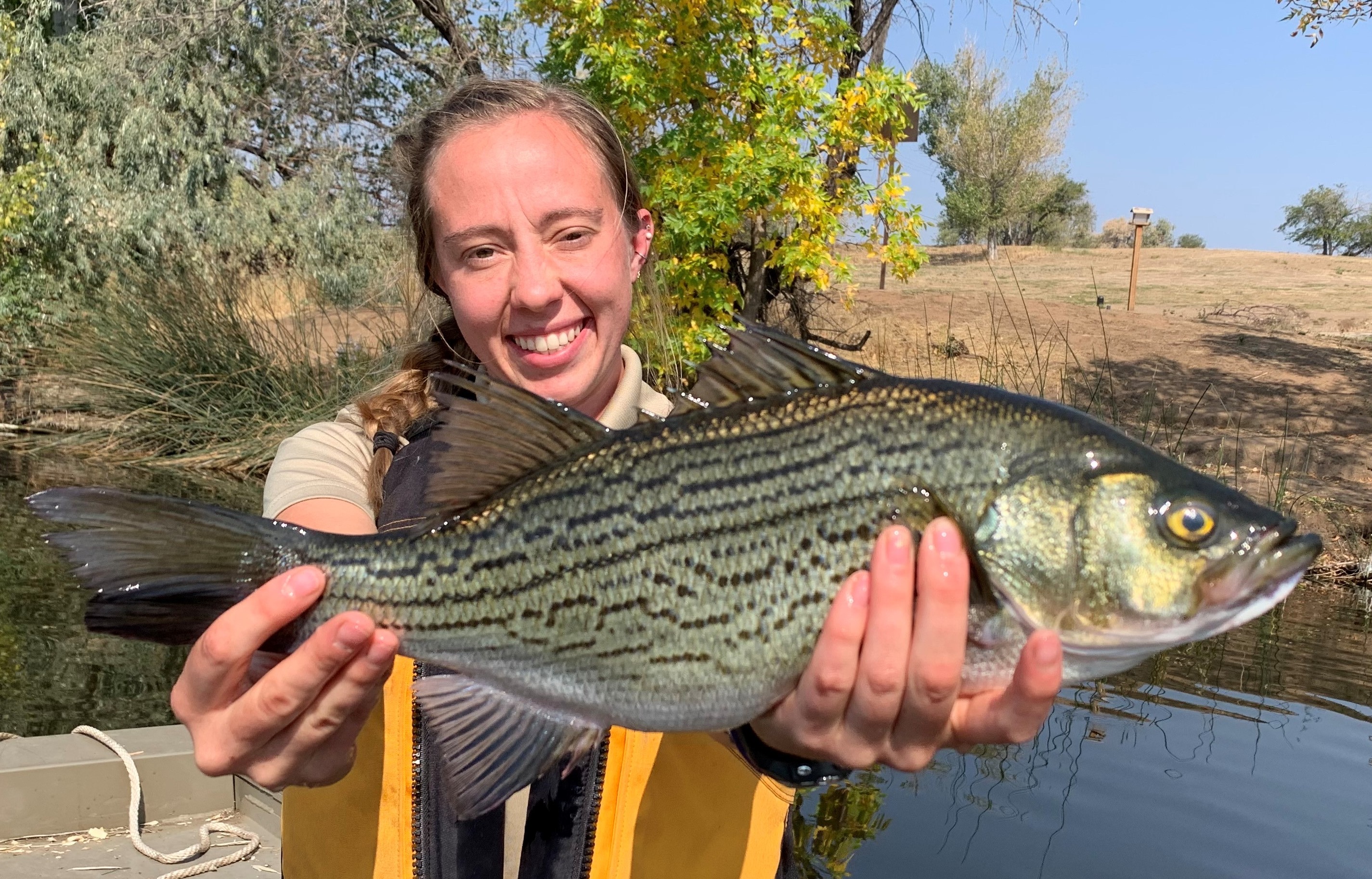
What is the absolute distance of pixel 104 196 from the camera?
1712 centimetres

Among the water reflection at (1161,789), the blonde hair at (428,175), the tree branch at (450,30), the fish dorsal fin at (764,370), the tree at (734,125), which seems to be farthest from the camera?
the tree branch at (450,30)

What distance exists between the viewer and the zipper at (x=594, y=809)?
251 cm

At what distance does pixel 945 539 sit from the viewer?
1.91 m

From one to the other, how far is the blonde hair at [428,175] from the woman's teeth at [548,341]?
32 cm

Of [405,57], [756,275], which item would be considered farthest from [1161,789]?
[405,57]

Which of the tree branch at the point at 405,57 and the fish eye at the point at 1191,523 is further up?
the tree branch at the point at 405,57

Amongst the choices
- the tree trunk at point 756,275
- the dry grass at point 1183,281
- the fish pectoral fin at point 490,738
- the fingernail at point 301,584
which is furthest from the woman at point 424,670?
the dry grass at point 1183,281

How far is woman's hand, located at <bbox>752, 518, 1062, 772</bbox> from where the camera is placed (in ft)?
6.25

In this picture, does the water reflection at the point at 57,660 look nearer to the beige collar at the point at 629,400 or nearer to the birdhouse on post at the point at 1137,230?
the beige collar at the point at 629,400

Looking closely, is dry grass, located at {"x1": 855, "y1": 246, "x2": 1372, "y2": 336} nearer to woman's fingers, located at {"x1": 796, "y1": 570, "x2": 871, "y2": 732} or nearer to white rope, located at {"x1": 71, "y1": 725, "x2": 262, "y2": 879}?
white rope, located at {"x1": 71, "y1": 725, "x2": 262, "y2": 879}

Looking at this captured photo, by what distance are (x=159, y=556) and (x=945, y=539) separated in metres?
1.43

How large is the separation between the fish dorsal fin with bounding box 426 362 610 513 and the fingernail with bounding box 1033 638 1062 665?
92cm

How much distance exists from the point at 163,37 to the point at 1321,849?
1908 cm

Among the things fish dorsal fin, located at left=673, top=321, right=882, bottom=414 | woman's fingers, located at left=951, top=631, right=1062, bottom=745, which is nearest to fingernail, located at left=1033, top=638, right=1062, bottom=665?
woman's fingers, located at left=951, top=631, right=1062, bottom=745
